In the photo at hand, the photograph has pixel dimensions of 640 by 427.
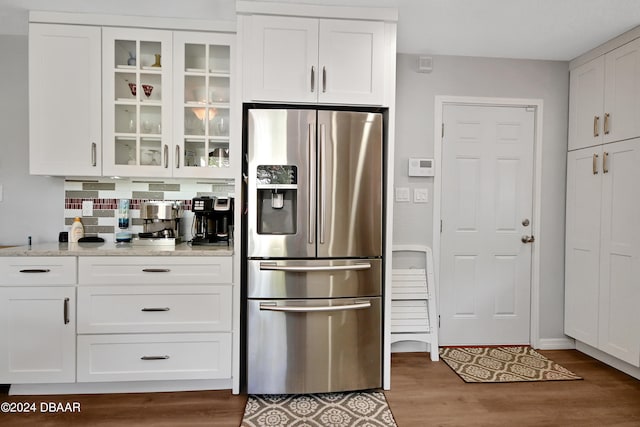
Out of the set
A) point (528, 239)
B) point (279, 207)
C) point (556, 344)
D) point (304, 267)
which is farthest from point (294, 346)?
point (556, 344)

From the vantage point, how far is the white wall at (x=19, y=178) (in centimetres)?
257

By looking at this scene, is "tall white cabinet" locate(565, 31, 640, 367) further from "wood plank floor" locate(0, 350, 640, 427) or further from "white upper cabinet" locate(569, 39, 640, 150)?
"wood plank floor" locate(0, 350, 640, 427)

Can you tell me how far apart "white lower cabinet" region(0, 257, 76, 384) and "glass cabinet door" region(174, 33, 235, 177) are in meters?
0.96

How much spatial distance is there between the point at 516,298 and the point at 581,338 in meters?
0.53

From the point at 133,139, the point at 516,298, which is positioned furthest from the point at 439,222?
the point at 133,139

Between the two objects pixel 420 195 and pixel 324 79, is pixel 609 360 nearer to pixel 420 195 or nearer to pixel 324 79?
pixel 420 195

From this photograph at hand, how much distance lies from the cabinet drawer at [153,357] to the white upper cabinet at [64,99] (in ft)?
3.74

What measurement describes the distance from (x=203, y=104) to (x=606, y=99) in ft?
9.57

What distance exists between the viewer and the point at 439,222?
287cm

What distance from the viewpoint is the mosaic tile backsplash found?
2.65 meters

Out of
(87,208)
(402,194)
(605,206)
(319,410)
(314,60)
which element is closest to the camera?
(319,410)

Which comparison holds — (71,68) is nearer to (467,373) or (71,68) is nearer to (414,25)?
(414,25)

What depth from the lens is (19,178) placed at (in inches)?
103

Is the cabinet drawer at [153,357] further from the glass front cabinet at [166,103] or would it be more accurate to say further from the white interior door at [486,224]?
the white interior door at [486,224]
